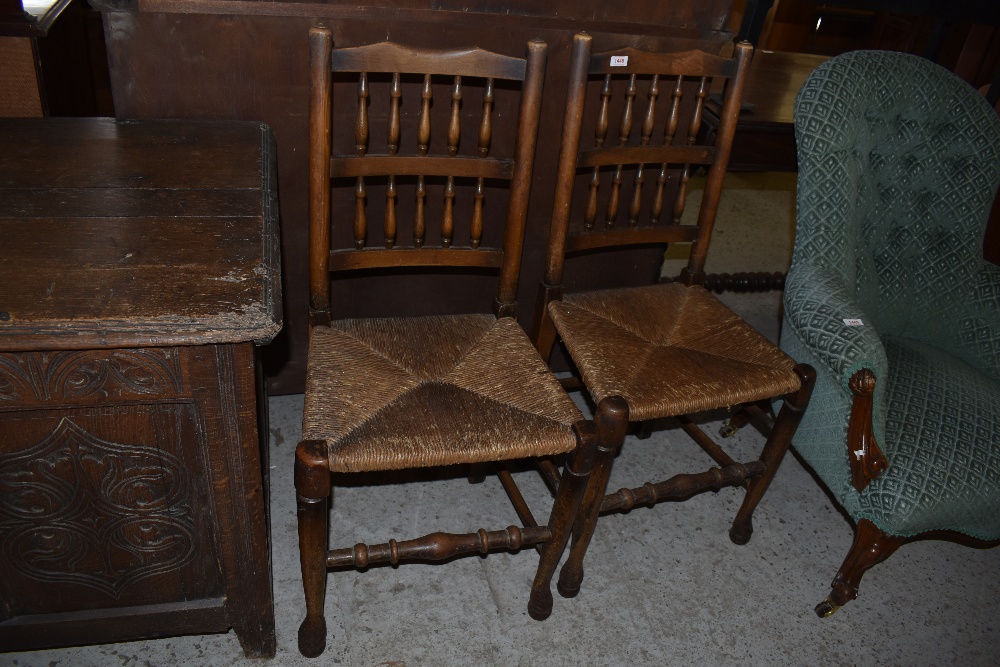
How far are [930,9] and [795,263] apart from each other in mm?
1235

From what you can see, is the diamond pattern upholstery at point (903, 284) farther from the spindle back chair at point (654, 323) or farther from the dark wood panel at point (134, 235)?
the dark wood panel at point (134, 235)

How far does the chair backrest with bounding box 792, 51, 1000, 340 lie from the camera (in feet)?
5.49

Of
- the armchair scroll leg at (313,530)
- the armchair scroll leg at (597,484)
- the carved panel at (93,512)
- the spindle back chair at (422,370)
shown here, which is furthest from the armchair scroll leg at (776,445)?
the carved panel at (93,512)

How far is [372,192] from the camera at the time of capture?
185 centimetres

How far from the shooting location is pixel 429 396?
4.62 feet

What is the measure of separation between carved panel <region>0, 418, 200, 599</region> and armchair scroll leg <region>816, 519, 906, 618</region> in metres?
1.35

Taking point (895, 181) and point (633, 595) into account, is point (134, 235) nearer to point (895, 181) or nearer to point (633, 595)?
point (633, 595)

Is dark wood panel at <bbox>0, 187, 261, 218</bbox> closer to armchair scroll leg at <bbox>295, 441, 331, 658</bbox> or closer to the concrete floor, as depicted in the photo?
armchair scroll leg at <bbox>295, 441, 331, 658</bbox>

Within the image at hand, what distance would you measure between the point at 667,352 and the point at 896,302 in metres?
0.75

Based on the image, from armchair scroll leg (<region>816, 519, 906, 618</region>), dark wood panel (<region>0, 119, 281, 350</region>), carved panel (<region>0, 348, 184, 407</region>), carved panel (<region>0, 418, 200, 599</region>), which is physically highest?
dark wood panel (<region>0, 119, 281, 350</region>)

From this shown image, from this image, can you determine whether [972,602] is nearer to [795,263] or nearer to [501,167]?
[795,263]

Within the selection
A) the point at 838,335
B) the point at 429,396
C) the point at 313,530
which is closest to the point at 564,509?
the point at 429,396

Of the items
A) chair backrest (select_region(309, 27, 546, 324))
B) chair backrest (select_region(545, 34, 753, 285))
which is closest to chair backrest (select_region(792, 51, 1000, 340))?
chair backrest (select_region(545, 34, 753, 285))

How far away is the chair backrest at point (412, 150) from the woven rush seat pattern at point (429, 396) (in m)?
0.12
